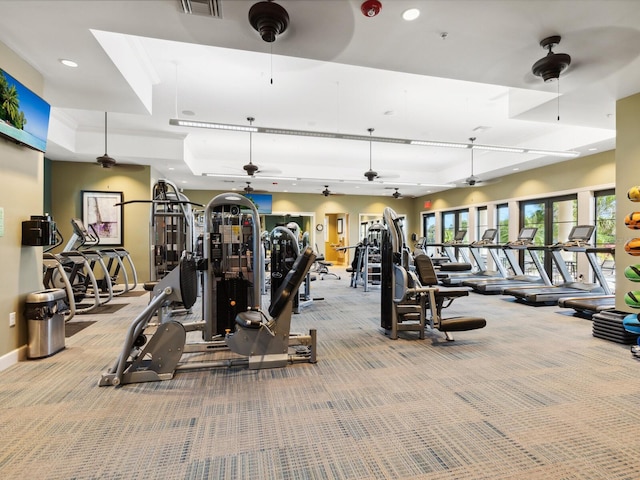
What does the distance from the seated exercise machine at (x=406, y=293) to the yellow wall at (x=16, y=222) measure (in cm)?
391

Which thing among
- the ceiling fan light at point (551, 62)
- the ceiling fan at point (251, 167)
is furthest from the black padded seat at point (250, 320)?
the ceiling fan light at point (551, 62)

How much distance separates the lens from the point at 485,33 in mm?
2906

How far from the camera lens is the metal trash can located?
3.24 meters

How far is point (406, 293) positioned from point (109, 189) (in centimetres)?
769

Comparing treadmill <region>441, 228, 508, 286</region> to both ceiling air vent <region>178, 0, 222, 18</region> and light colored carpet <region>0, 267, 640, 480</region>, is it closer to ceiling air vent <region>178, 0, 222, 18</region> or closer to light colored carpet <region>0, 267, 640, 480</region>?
light colored carpet <region>0, 267, 640, 480</region>

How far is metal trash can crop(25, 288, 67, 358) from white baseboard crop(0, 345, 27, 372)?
0.15ft

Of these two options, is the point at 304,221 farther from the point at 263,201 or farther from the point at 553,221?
the point at 553,221

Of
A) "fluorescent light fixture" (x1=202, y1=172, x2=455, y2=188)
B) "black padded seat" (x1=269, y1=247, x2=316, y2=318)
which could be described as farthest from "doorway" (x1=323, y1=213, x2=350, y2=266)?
"black padded seat" (x1=269, y1=247, x2=316, y2=318)

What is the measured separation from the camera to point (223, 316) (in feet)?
10.8

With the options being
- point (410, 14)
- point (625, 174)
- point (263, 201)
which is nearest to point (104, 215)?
point (263, 201)

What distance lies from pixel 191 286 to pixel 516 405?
9.31ft

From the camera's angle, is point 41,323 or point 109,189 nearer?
point 41,323

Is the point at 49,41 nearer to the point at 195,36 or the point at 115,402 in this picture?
the point at 195,36

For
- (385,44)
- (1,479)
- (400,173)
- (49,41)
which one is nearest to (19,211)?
(49,41)
